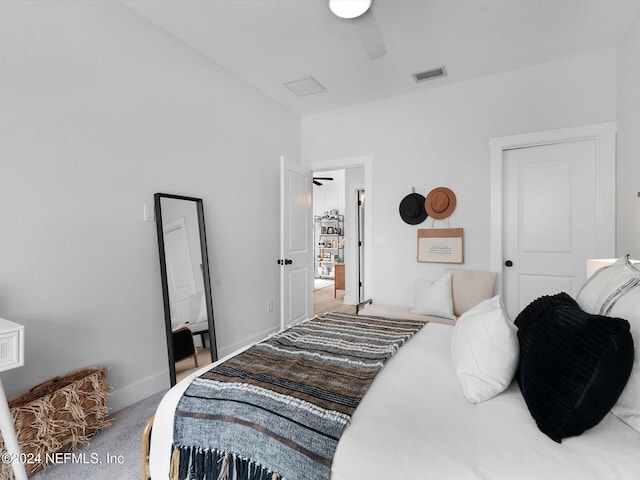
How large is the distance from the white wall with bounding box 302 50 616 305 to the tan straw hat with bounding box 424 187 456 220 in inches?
2.5

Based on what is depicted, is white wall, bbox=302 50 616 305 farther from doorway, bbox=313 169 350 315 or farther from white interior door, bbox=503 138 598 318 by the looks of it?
doorway, bbox=313 169 350 315

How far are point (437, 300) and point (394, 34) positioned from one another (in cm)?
227

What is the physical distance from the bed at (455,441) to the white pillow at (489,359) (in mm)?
40

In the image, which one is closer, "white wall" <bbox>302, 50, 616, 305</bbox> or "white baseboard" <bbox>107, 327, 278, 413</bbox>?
"white baseboard" <bbox>107, 327, 278, 413</bbox>

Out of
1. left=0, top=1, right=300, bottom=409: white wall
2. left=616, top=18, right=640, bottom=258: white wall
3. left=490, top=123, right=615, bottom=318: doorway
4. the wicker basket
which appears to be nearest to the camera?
the wicker basket

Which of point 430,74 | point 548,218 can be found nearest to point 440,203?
point 548,218

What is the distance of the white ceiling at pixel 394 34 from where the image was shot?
230 cm

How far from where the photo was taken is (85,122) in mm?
2098

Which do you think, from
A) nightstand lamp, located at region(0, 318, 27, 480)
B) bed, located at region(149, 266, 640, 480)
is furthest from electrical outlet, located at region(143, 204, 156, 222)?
bed, located at region(149, 266, 640, 480)

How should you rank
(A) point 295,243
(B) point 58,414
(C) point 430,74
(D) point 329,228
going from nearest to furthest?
1. (B) point 58,414
2. (C) point 430,74
3. (A) point 295,243
4. (D) point 329,228

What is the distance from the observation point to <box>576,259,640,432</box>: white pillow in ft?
3.15

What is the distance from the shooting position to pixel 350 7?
1.90m

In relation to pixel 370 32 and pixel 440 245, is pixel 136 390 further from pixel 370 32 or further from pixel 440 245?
pixel 440 245

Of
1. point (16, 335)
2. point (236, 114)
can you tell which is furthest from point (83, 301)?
point (236, 114)
